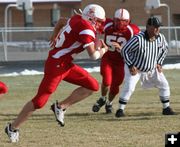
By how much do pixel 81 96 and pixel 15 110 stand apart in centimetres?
308

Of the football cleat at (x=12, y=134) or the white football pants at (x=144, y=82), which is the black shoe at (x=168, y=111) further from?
the football cleat at (x=12, y=134)

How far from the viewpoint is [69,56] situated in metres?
9.14

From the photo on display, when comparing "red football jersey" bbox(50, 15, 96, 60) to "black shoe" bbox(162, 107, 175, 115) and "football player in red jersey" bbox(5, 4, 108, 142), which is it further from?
"black shoe" bbox(162, 107, 175, 115)

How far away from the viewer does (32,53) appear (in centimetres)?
2667

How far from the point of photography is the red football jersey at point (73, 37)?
28.5ft

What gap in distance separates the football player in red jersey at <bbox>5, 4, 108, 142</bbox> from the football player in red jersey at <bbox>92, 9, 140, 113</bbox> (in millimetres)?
2117

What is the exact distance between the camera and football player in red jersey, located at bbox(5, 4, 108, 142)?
342 inches

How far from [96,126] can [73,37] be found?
164 centimetres

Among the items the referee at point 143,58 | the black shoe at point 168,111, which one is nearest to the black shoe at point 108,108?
the referee at point 143,58

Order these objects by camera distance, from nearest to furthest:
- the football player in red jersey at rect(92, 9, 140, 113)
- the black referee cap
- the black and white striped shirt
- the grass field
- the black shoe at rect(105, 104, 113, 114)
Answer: the grass field, the black referee cap, the black and white striped shirt, the football player in red jersey at rect(92, 9, 140, 113), the black shoe at rect(105, 104, 113, 114)

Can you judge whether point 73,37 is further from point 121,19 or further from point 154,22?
point 121,19

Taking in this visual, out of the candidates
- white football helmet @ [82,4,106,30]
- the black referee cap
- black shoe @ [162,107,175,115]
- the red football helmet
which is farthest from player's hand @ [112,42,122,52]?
white football helmet @ [82,4,106,30]

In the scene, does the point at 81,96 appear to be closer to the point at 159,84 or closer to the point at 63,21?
the point at 63,21

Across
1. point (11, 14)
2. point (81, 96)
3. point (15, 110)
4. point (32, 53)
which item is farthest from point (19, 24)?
point (81, 96)
